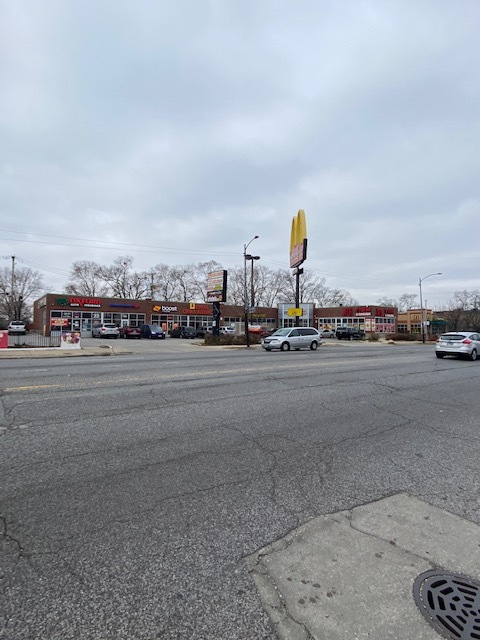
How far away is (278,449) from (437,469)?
184 centimetres

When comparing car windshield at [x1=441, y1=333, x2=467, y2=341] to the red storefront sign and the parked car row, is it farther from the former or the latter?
the red storefront sign

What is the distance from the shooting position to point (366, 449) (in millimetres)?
4535

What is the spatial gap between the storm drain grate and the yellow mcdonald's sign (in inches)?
1192

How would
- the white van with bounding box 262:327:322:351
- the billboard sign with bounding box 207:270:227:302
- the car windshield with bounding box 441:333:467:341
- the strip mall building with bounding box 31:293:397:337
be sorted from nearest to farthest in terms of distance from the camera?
the car windshield with bounding box 441:333:467:341, the white van with bounding box 262:327:322:351, the billboard sign with bounding box 207:270:227:302, the strip mall building with bounding box 31:293:397:337

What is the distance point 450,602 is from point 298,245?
3224 cm

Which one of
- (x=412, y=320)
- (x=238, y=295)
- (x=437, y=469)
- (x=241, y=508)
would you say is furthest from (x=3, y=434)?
(x=412, y=320)

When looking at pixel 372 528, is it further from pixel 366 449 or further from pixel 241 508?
pixel 366 449

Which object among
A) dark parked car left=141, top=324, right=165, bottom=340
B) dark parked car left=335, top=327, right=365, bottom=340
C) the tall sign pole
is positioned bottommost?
dark parked car left=335, top=327, right=365, bottom=340

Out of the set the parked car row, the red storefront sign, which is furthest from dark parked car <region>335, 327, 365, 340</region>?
the red storefront sign

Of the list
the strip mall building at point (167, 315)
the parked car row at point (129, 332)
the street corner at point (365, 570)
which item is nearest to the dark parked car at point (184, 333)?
the parked car row at point (129, 332)

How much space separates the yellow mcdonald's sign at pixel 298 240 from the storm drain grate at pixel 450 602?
30.3 meters

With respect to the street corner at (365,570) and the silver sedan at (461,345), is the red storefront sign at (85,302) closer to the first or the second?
the silver sedan at (461,345)

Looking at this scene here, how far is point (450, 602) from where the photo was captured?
2.01m

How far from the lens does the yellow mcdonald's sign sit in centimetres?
3149
